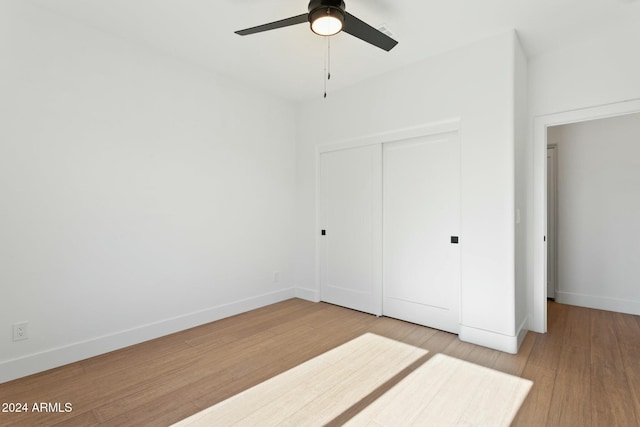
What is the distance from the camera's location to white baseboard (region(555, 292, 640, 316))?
3586 mm

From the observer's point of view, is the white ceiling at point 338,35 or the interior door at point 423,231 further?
the interior door at point 423,231

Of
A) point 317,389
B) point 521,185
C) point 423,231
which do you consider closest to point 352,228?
point 423,231

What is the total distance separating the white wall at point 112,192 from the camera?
7.63ft

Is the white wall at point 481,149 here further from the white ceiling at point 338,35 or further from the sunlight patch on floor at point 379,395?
the sunlight patch on floor at point 379,395

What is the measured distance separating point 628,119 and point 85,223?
5886 mm

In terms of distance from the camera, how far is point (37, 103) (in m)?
2.39

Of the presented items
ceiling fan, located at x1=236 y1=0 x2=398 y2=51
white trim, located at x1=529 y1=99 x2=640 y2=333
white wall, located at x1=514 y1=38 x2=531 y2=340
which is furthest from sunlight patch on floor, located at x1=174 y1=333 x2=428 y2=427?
ceiling fan, located at x1=236 y1=0 x2=398 y2=51

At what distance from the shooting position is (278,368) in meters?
2.43

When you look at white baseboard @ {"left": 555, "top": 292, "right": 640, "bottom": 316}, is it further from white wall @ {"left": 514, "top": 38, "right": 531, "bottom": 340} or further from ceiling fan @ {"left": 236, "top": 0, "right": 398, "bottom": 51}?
ceiling fan @ {"left": 236, "top": 0, "right": 398, "bottom": 51}

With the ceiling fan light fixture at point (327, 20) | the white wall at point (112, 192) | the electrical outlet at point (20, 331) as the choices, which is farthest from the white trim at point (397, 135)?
the electrical outlet at point (20, 331)

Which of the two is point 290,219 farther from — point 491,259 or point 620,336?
A: point 620,336

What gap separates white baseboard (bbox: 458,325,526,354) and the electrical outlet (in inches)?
144

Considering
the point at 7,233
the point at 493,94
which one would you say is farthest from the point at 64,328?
the point at 493,94

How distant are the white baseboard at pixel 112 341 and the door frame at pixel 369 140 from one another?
0.99m
